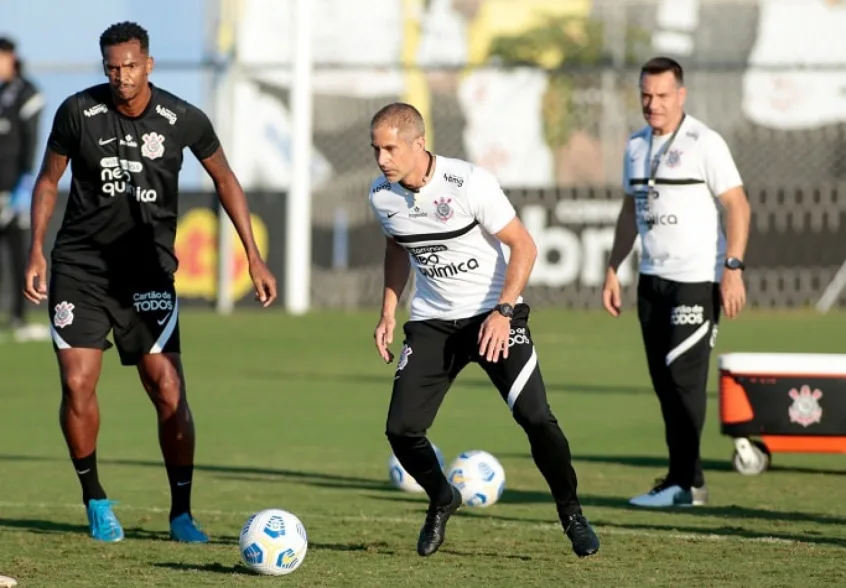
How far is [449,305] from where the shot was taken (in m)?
7.93

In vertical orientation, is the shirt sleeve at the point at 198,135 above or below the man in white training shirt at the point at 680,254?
above

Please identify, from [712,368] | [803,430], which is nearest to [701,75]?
[712,368]

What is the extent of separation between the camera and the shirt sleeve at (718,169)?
31.0 feet

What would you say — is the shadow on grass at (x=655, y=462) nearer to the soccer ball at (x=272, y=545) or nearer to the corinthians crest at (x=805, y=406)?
the corinthians crest at (x=805, y=406)

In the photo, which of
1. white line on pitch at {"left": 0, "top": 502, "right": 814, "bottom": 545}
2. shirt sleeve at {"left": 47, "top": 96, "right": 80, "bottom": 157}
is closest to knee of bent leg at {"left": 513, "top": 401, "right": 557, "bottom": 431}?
white line on pitch at {"left": 0, "top": 502, "right": 814, "bottom": 545}

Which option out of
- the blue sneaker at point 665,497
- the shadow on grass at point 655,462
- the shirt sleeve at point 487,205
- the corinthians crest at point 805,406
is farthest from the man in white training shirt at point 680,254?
the shirt sleeve at point 487,205

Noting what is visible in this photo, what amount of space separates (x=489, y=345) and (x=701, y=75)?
1803cm

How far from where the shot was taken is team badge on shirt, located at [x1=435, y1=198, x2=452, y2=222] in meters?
7.74

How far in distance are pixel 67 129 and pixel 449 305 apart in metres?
1.94

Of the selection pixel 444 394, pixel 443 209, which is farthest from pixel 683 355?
pixel 443 209

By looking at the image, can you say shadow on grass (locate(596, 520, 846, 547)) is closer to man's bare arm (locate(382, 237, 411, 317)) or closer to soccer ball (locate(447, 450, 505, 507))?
soccer ball (locate(447, 450, 505, 507))

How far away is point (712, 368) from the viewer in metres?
16.8

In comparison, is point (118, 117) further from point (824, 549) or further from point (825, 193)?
point (825, 193)

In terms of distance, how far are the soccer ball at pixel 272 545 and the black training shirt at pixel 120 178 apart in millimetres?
1619
